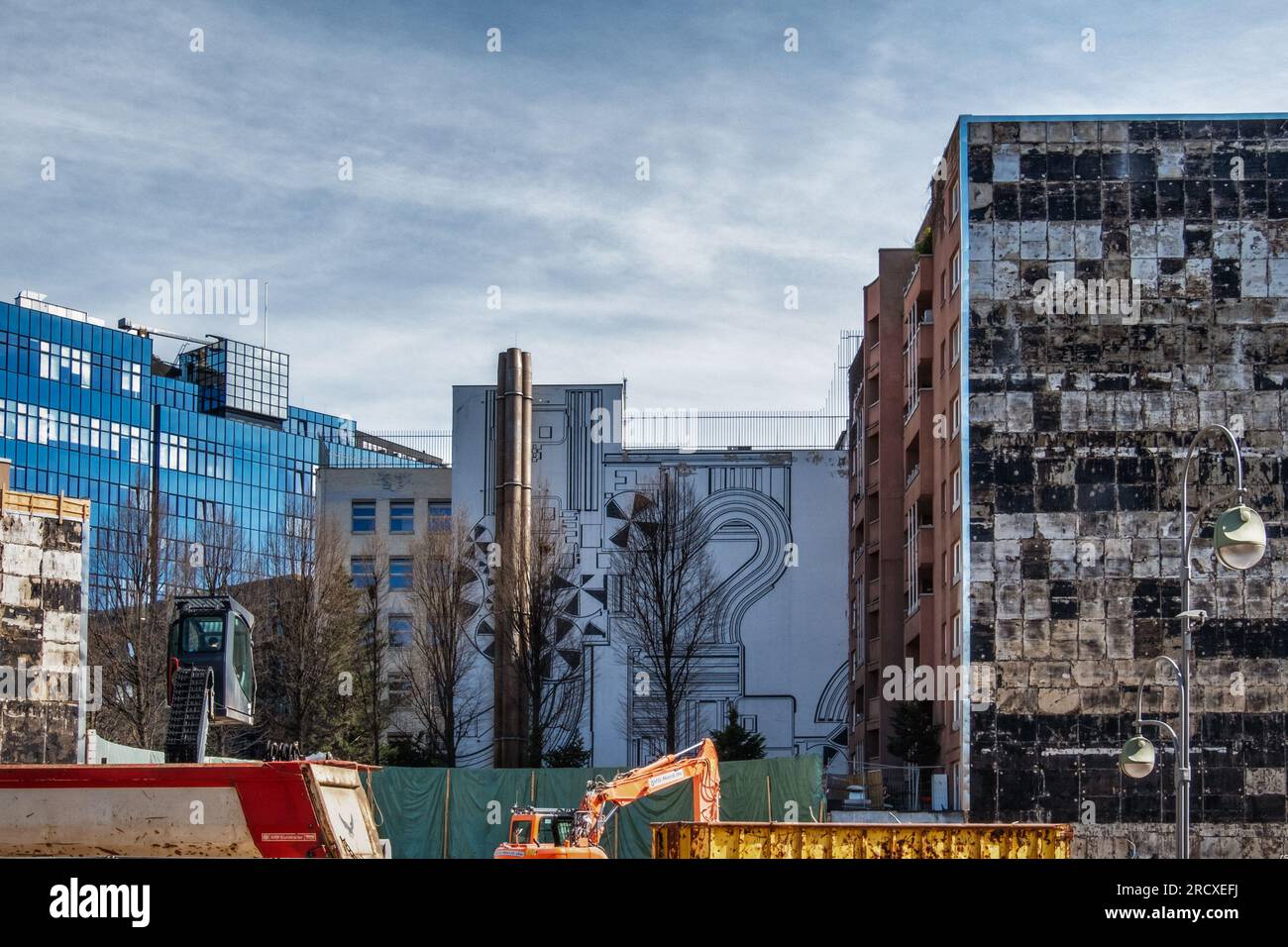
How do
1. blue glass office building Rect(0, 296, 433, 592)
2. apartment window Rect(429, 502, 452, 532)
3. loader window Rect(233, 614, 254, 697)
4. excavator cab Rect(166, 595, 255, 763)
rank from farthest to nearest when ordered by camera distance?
blue glass office building Rect(0, 296, 433, 592), apartment window Rect(429, 502, 452, 532), loader window Rect(233, 614, 254, 697), excavator cab Rect(166, 595, 255, 763)

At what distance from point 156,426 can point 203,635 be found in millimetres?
105263

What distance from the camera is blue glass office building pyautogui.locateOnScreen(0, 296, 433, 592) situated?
401 ft

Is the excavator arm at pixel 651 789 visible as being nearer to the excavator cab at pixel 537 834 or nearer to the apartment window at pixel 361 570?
the excavator cab at pixel 537 834

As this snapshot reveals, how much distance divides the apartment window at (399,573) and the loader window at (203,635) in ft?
192

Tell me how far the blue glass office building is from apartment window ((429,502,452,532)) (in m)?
26.5

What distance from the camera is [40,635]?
198 feet

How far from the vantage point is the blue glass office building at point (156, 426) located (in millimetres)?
122375

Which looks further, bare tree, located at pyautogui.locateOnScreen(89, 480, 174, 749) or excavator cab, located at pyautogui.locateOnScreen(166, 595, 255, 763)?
bare tree, located at pyautogui.locateOnScreen(89, 480, 174, 749)

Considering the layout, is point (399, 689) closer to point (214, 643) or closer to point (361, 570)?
point (361, 570)

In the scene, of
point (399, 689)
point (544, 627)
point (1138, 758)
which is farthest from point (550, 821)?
point (399, 689)

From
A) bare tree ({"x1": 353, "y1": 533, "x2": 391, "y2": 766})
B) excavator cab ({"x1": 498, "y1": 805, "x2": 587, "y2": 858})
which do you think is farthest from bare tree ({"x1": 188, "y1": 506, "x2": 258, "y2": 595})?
excavator cab ({"x1": 498, "y1": 805, "x2": 587, "y2": 858})

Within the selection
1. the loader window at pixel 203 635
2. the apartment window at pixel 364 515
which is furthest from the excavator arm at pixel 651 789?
the apartment window at pixel 364 515

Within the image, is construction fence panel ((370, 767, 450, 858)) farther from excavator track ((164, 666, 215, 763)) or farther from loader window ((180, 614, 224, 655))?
excavator track ((164, 666, 215, 763))

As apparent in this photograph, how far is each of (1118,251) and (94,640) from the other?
44.0 meters
